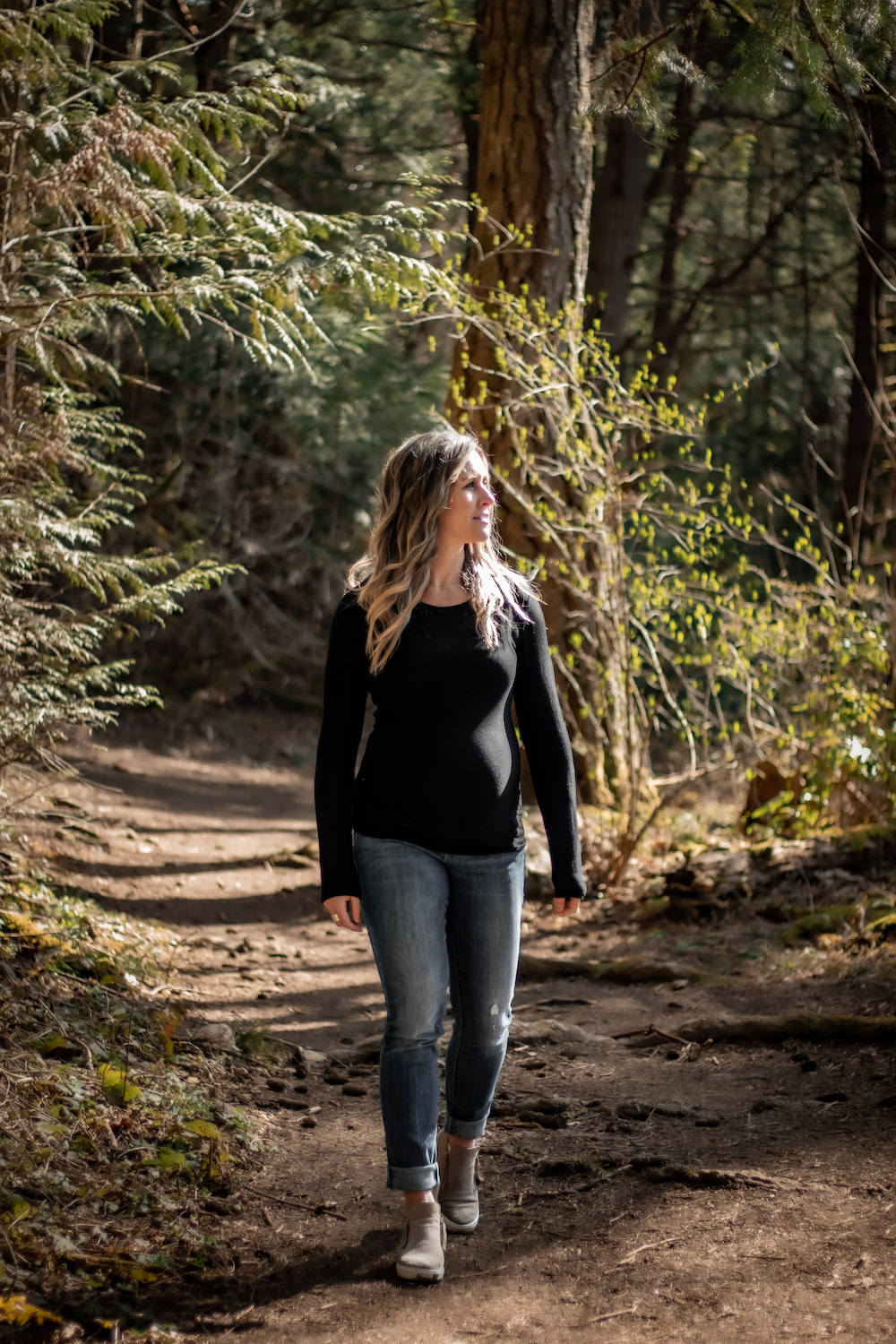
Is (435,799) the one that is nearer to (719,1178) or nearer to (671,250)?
(719,1178)

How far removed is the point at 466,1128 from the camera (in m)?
3.05

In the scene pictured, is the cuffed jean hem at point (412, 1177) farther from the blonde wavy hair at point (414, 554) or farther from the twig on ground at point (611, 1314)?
the blonde wavy hair at point (414, 554)

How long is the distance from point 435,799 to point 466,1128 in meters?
0.96

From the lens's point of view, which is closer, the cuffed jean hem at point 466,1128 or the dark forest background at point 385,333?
the cuffed jean hem at point 466,1128

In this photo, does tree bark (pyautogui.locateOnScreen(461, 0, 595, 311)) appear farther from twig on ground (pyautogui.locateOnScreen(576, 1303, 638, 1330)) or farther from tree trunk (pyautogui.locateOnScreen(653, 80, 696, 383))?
twig on ground (pyautogui.locateOnScreen(576, 1303, 638, 1330))

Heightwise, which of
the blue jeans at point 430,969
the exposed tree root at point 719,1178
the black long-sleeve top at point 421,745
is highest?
the black long-sleeve top at point 421,745

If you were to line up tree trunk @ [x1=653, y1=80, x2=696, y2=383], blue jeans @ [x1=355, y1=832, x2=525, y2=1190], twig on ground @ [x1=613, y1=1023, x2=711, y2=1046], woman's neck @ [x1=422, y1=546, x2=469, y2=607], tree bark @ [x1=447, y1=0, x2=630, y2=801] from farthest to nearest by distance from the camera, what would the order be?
tree trunk @ [x1=653, y1=80, x2=696, y2=383] < tree bark @ [x1=447, y1=0, x2=630, y2=801] < twig on ground @ [x1=613, y1=1023, x2=711, y2=1046] < woman's neck @ [x1=422, y1=546, x2=469, y2=607] < blue jeans @ [x1=355, y1=832, x2=525, y2=1190]

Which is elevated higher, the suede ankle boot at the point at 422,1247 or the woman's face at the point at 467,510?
the woman's face at the point at 467,510

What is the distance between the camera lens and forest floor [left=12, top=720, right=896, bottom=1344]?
8.84 ft

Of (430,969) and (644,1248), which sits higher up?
(430,969)

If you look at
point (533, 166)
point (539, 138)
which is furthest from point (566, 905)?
point (539, 138)

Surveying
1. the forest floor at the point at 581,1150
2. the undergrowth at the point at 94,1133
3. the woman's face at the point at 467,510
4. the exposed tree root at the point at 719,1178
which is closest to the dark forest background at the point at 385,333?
the undergrowth at the point at 94,1133

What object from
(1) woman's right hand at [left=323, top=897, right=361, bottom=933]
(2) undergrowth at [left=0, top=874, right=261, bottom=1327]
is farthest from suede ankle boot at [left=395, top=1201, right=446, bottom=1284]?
(1) woman's right hand at [left=323, top=897, right=361, bottom=933]

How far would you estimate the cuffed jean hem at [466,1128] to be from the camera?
305cm
